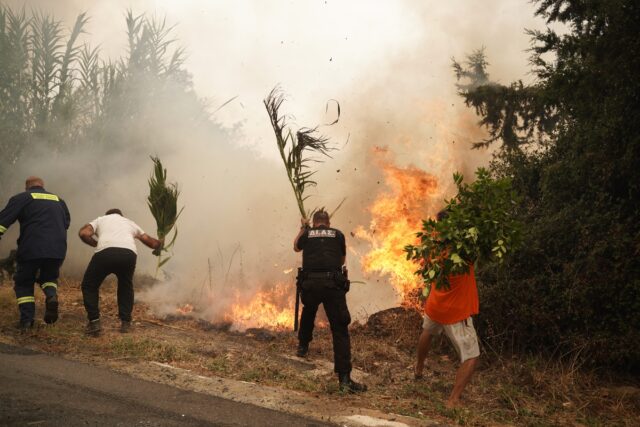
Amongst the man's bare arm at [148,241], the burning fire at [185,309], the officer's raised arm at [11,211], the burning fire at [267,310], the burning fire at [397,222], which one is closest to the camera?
Answer: the officer's raised arm at [11,211]

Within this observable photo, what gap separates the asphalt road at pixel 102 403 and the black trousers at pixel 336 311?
1180mm

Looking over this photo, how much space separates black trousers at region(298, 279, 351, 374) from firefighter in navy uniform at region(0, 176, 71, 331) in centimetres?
322

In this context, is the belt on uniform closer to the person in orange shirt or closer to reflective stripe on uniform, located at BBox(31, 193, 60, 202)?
the person in orange shirt

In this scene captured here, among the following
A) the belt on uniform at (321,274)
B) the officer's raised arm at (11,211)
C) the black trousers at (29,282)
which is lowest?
the black trousers at (29,282)

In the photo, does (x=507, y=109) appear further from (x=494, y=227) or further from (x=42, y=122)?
(x=42, y=122)

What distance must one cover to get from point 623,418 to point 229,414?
12.1ft

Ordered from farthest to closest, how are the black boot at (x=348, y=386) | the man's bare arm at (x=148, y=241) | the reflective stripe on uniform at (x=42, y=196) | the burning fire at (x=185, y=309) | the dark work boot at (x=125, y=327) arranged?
the burning fire at (x=185, y=309) → the man's bare arm at (x=148, y=241) → the dark work boot at (x=125, y=327) → the reflective stripe on uniform at (x=42, y=196) → the black boot at (x=348, y=386)

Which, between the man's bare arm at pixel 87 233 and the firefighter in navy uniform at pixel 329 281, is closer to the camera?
the firefighter in navy uniform at pixel 329 281

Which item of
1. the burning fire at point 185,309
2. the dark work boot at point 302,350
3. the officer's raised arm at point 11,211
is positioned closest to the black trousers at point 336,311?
the dark work boot at point 302,350

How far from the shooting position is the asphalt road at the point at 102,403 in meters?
3.85

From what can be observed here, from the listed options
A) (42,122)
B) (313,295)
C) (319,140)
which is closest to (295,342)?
(313,295)

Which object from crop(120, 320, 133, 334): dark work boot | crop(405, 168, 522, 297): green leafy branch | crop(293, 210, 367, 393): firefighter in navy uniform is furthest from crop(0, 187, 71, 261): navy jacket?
crop(405, 168, 522, 297): green leafy branch

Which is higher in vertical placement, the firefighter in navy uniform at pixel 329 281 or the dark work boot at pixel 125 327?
the firefighter in navy uniform at pixel 329 281

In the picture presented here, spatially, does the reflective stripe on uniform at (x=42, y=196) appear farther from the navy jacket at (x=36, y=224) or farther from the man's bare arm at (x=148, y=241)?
the man's bare arm at (x=148, y=241)
